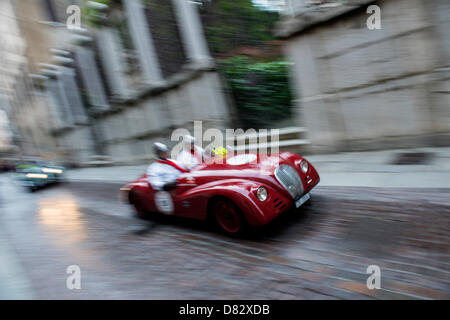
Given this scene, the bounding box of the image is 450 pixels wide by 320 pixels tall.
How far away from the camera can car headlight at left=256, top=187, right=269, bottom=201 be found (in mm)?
3852

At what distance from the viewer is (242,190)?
391cm

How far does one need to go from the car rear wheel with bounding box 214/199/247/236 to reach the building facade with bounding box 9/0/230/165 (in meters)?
4.39

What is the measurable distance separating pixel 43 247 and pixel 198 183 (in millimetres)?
3308

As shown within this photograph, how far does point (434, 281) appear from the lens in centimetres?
269

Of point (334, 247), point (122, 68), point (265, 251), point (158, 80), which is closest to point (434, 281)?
point (334, 247)

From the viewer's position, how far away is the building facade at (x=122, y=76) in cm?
1129

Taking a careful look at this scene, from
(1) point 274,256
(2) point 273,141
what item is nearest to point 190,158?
(1) point 274,256

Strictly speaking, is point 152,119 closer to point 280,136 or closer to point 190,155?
point 280,136

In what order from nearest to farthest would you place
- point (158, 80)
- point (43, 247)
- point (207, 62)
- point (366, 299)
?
1. point (366, 299)
2. point (43, 247)
3. point (207, 62)
4. point (158, 80)

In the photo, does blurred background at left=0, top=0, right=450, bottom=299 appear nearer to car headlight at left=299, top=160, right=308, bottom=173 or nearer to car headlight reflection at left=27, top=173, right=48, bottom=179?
car headlight reflection at left=27, top=173, right=48, bottom=179

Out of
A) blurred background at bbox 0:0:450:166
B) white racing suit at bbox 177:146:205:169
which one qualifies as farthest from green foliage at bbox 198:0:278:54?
white racing suit at bbox 177:146:205:169

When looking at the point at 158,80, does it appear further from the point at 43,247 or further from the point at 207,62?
the point at 43,247

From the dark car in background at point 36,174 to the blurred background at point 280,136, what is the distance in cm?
11

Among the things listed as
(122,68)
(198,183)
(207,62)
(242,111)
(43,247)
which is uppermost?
(122,68)
